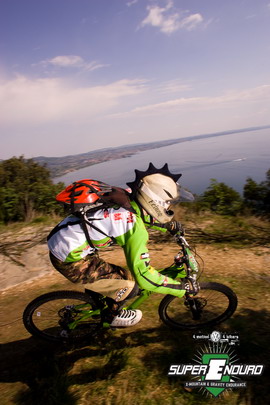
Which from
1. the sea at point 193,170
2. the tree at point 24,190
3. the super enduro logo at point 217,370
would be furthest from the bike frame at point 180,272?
the tree at point 24,190

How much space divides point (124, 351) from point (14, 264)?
4.88 meters

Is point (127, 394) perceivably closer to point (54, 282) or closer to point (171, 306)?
point (171, 306)

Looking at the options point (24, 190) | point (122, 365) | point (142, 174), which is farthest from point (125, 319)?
point (24, 190)

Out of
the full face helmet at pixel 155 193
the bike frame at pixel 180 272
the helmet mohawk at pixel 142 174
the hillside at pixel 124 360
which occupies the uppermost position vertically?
the helmet mohawk at pixel 142 174

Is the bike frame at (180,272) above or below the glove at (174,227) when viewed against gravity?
below

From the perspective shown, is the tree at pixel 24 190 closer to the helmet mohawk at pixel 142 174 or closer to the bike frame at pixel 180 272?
the bike frame at pixel 180 272

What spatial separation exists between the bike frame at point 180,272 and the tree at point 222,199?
792cm

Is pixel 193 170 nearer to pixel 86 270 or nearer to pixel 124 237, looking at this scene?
pixel 86 270

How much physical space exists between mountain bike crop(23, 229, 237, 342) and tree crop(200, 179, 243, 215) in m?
7.50

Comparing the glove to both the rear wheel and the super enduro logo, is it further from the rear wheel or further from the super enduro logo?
the super enduro logo

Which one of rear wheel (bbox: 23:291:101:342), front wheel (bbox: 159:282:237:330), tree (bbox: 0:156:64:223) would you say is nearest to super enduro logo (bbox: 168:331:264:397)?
front wheel (bbox: 159:282:237:330)

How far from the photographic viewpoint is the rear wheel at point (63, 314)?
11.6ft

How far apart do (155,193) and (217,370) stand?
2522mm

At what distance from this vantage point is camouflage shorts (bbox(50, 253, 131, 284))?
3105 mm
